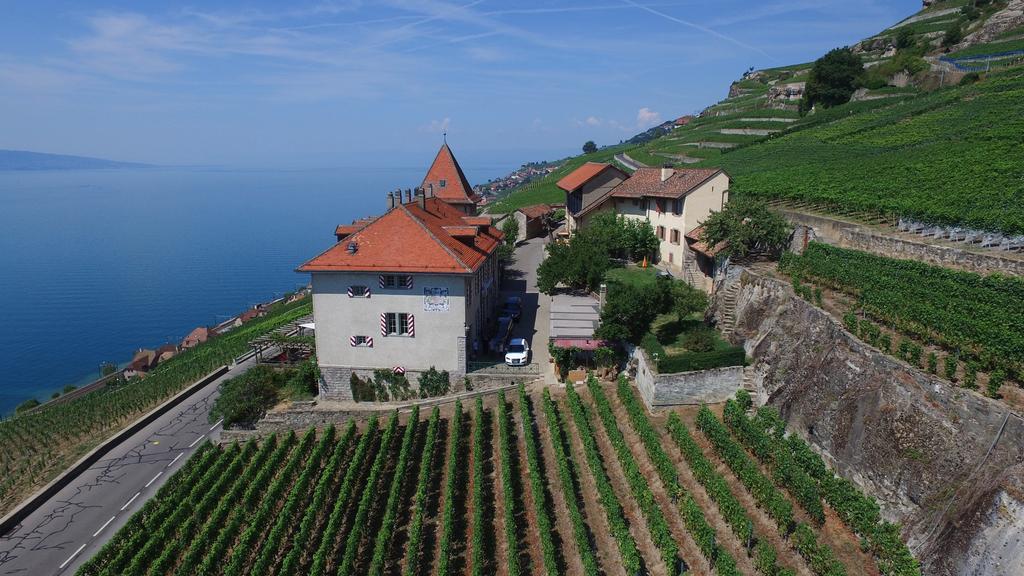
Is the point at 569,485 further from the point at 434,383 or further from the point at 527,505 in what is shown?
the point at 434,383

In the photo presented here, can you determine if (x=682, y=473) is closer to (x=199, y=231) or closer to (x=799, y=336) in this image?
(x=799, y=336)

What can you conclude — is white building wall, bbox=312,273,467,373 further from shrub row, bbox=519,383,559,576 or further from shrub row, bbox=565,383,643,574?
shrub row, bbox=565,383,643,574

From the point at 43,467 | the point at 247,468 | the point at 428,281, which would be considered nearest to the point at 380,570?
the point at 247,468

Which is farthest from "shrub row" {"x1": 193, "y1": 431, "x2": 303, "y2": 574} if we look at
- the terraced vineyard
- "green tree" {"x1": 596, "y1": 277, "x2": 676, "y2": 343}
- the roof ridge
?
"green tree" {"x1": 596, "y1": 277, "x2": 676, "y2": 343}

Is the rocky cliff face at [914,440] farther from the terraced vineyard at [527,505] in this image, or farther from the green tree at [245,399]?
the green tree at [245,399]

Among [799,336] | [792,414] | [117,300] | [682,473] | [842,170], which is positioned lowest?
[117,300]

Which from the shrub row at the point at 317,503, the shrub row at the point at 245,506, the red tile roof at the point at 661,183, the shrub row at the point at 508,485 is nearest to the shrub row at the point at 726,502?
the shrub row at the point at 508,485

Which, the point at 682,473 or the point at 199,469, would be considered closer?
the point at 682,473

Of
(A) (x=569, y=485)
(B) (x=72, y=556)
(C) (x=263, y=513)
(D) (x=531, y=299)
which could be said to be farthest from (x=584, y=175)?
(B) (x=72, y=556)
